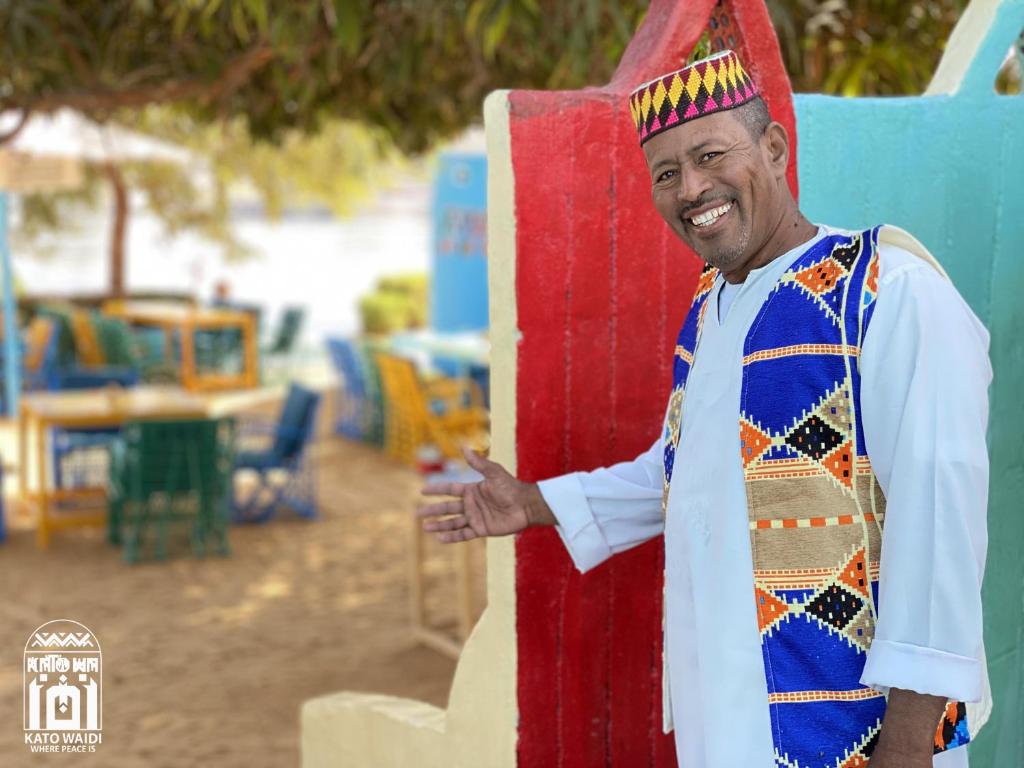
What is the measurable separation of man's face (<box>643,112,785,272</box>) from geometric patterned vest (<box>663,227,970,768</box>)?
0.09 m

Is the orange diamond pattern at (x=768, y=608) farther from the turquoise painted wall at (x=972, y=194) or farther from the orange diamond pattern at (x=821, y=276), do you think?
the turquoise painted wall at (x=972, y=194)

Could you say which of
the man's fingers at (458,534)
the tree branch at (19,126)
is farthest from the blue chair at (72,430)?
the man's fingers at (458,534)

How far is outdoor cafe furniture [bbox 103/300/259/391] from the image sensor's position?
13.4 meters

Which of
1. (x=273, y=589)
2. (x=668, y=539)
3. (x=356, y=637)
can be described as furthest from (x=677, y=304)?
(x=273, y=589)

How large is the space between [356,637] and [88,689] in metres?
1.56

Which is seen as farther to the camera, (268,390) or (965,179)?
(268,390)

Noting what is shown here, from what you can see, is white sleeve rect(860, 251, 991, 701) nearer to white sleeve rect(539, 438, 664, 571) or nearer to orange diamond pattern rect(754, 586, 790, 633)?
orange diamond pattern rect(754, 586, 790, 633)

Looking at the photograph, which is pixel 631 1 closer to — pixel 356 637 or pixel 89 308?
pixel 356 637

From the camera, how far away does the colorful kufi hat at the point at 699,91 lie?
1.66 meters

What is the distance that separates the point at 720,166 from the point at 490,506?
70cm

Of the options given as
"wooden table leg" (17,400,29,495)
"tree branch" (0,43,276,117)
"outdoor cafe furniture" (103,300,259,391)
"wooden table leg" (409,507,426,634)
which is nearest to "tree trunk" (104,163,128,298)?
"outdoor cafe furniture" (103,300,259,391)

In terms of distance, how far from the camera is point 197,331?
1414cm

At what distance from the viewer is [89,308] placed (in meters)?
16.4

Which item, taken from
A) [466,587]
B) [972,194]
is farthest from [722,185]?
[466,587]
